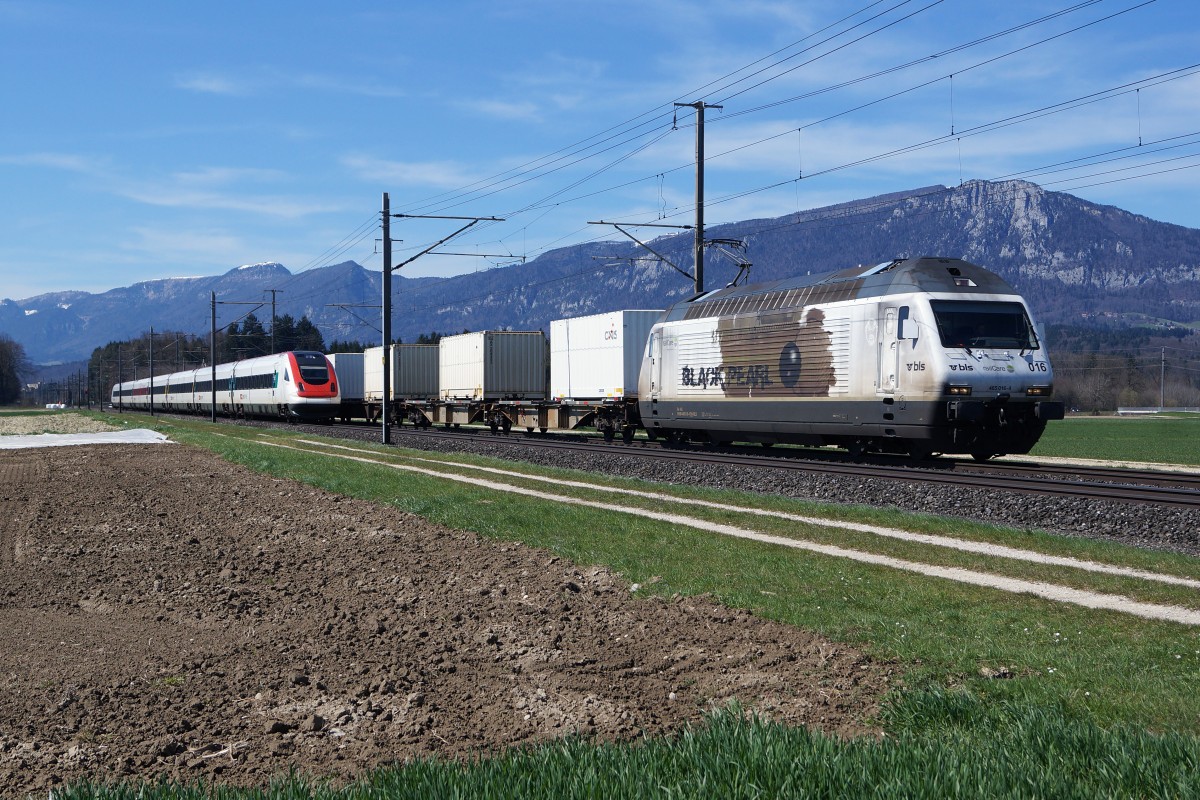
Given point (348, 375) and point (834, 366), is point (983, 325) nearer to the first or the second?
point (834, 366)

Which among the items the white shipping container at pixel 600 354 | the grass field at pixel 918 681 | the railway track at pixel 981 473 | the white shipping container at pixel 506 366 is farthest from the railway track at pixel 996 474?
the white shipping container at pixel 506 366

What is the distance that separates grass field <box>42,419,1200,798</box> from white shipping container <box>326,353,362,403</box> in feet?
166

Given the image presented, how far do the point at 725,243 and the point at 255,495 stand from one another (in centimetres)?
2042

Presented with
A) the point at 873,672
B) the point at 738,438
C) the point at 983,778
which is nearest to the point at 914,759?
the point at 983,778

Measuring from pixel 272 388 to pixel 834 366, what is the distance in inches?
1824

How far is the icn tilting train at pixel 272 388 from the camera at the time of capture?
60531 mm

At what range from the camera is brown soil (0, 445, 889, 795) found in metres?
6.36

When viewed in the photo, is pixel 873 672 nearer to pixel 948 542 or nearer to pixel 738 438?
pixel 948 542

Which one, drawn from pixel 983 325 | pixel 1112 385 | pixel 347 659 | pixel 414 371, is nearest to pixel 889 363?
pixel 983 325

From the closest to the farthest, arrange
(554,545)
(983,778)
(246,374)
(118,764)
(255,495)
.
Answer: (983,778)
(118,764)
(554,545)
(255,495)
(246,374)

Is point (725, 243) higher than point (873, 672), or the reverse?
point (725, 243)

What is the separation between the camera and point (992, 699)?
6492 mm

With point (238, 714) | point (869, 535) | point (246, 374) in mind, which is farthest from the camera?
point (246, 374)

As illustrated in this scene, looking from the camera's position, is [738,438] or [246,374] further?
[246,374]
